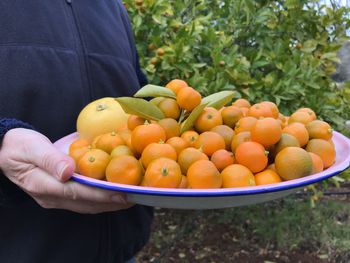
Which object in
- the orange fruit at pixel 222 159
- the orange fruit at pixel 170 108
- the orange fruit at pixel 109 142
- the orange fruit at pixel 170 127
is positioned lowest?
the orange fruit at pixel 109 142

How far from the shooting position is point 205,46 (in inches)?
100.0

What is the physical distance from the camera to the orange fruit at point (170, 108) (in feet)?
3.75

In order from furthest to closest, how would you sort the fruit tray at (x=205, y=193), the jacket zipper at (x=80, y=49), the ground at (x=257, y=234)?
1. the ground at (x=257, y=234)
2. the jacket zipper at (x=80, y=49)
3. the fruit tray at (x=205, y=193)

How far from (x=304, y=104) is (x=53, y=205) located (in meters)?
1.99

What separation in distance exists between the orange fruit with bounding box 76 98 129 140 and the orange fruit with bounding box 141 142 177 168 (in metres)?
0.23

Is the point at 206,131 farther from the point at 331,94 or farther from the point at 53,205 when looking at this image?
the point at 331,94

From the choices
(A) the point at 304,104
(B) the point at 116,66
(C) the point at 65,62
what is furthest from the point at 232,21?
(C) the point at 65,62

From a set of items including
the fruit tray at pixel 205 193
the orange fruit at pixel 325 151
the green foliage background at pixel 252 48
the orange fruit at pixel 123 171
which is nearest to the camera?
the fruit tray at pixel 205 193

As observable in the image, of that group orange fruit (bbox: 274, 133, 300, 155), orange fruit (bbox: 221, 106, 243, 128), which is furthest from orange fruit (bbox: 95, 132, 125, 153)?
orange fruit (bbox: 274, 133, 300, 155)

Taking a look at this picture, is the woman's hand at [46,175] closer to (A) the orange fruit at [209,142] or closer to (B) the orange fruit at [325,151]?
(A) the orange fruit at [209,142]

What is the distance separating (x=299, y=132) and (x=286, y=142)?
7 centimetres

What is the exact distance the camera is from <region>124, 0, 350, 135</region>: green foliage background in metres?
2.39

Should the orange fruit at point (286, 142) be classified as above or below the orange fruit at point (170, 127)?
above

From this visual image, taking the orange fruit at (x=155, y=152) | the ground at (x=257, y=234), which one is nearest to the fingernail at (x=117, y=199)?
the orange fruit at (x=155, y=152)
